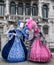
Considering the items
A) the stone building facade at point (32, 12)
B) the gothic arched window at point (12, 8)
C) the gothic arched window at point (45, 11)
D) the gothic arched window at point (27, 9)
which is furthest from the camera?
the gothic arched window at point (45, 11)

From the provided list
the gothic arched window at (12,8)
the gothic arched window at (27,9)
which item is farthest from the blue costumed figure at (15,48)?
the gothic arched window at (27,9)

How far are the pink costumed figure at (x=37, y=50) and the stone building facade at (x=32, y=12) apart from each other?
769 cm

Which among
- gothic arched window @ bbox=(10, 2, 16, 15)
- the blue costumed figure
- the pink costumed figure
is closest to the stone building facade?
gothic arched window @ bbox=(10, 2, 16, 15)

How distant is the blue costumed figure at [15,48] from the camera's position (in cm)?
605

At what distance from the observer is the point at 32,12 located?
14.3 m

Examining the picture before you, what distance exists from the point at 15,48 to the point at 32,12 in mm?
8637

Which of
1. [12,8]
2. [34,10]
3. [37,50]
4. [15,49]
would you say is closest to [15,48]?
[15,49]

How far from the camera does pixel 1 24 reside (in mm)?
13789

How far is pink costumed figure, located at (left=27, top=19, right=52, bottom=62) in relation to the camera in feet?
19.4

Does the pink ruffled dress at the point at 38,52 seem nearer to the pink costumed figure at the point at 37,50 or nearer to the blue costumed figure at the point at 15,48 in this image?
the pink costumed figure at the point at 37,50

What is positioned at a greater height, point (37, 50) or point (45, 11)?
point (45, 11)

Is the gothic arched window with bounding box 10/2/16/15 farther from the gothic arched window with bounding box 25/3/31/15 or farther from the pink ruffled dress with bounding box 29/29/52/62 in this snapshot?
the pink ruffled dress with bounding box 29/29/52/62

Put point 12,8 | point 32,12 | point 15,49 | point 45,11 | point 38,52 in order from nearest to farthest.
→ 1. point 38,52
2. point 15,49
3. point 12,8
4. point 32,12
5. point 45,11

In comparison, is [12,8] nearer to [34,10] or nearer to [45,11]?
[34,10]
